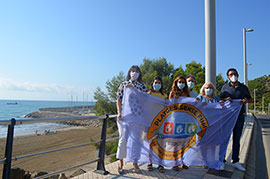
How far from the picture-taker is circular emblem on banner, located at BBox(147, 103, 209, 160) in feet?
11.6

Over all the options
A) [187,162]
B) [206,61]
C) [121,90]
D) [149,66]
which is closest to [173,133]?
[187,162]

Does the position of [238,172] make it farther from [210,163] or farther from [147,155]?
[147,155]

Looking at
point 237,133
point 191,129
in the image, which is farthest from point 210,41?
point 191,129

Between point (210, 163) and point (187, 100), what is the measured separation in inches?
48.6

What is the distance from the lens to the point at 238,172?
11.9ft

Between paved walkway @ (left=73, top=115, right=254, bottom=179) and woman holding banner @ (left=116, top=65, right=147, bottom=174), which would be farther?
woman holding banner @ (left=116, top=65, right=147, bottom=174)

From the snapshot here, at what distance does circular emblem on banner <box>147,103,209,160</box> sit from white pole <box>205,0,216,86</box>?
83.7 inches

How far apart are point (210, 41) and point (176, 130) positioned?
307cm

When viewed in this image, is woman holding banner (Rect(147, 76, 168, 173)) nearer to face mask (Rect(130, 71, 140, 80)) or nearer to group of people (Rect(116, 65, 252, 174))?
group of people (Rect(116, 65, 252, 174))

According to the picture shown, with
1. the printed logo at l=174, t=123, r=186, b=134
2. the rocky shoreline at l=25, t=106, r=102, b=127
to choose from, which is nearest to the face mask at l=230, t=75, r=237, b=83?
the printed logo at l=174, t=123, r=186, b=134

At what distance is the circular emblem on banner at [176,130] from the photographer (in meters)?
3.54

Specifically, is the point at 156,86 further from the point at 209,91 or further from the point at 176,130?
the point at 209,91

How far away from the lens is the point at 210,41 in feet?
17.5

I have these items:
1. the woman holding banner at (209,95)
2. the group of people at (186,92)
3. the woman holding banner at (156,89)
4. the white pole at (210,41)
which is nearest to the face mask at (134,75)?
the group of people at (186,92)
